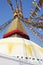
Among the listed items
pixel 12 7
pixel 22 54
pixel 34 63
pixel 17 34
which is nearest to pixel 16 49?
pixel 22 54

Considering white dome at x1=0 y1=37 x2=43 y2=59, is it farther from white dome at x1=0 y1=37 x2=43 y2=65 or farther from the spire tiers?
the spire tiers

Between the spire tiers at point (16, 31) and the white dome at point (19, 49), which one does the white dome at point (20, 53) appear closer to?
the white dome at point (19, 49)

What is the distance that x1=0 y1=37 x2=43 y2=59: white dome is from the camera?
761 cm

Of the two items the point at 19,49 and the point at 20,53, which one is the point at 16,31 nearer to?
the point at 19,49

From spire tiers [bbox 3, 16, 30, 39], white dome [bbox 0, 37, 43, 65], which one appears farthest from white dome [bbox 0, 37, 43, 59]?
spire tiers [bbox 3, 16, 30, 39]

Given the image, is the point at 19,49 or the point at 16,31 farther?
the point at 16,31

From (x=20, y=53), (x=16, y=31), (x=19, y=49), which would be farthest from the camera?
(x=16, y=31)

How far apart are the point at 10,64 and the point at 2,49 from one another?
59.3 inches

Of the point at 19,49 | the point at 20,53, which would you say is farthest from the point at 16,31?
the point at 20,53

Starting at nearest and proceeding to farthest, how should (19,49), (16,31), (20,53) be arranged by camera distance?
1. (20,53)
2. (19,49)
3. (16,31)

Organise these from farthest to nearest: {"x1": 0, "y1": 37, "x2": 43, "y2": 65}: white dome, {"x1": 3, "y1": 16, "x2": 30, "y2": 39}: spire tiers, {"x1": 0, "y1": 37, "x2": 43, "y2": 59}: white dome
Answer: {"x1": 3, "y1": 16, "x2": 30, "y2": 39}: spire tiers
{"x1": 0, "y1": 37, "x2": 43, "y2": 59}: white dome
{"x1": 0, "y1": 37, "x2": 43, "y2": 65}: white dome

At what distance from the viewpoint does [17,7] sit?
10.6 metres

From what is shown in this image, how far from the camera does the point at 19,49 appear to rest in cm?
777

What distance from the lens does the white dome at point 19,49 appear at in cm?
761
